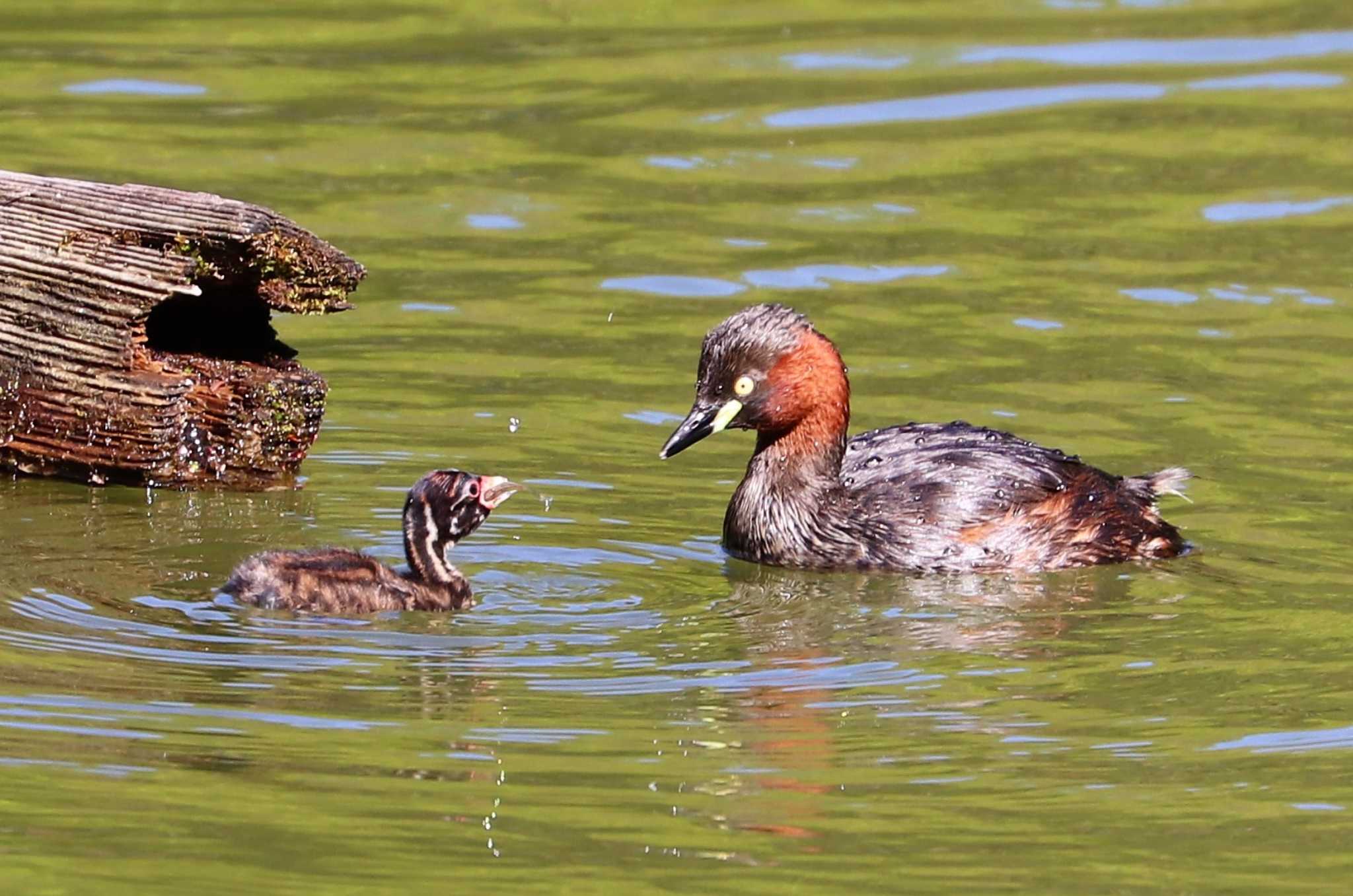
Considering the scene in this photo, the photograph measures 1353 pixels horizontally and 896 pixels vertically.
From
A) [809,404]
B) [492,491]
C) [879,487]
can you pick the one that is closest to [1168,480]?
[879,487]

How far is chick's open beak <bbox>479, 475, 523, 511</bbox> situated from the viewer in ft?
31.6

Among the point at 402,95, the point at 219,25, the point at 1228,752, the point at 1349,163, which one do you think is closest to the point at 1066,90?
the point at 1349,163

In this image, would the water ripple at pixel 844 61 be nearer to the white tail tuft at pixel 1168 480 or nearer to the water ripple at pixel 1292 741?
the white tail tuft at pixel 1168 480

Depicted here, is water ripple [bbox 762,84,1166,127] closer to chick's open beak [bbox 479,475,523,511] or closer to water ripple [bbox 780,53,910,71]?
water ripple [bbox 780,53,910,71]

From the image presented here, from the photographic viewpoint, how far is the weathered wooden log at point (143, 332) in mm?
10477

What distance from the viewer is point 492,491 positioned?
31.7 feet

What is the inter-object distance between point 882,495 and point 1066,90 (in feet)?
25.4

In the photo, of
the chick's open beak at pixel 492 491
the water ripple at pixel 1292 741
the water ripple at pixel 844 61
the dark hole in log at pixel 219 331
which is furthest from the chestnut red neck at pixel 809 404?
the water ripple at pixel 844 61

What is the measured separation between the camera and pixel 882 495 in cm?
1082

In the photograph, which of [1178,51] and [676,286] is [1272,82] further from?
[676,286]

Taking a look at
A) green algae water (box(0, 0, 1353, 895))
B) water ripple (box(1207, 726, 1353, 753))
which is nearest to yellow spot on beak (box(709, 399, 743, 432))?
green algae water (box(0, 0, 1353, 895))

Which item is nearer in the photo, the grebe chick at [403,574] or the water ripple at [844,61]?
the grebe chick at [403,574]

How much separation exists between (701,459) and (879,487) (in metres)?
1.66

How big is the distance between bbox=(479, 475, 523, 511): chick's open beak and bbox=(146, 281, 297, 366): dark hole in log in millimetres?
1836
